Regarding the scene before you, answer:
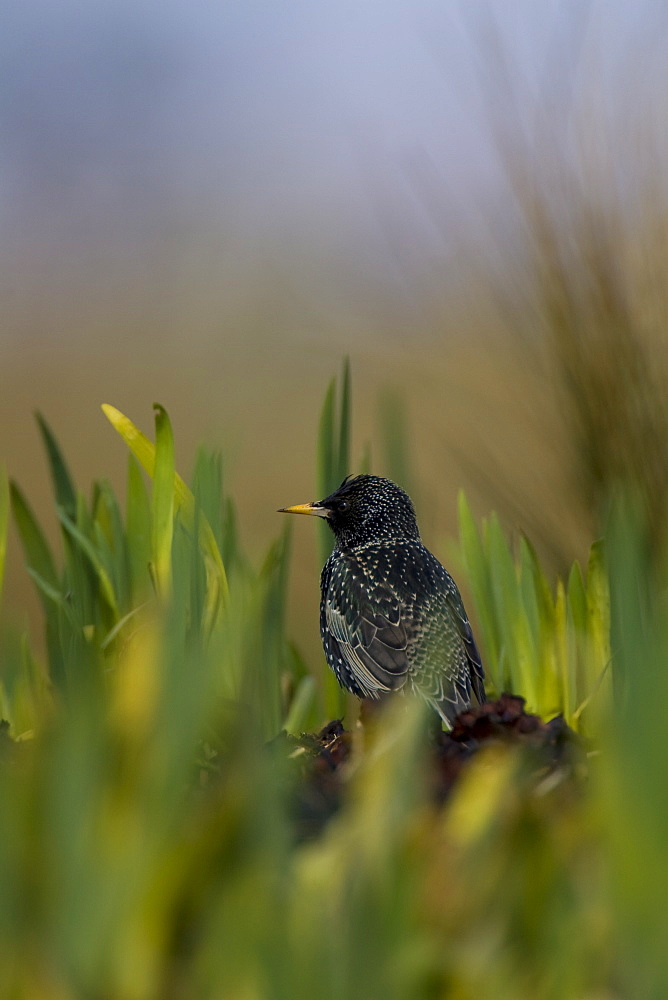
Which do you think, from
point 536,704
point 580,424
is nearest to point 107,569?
point 536,704

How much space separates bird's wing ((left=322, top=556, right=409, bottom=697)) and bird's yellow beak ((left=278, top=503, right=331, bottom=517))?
0.51ft

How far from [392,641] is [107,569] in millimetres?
689

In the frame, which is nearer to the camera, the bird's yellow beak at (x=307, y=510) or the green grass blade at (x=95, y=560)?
the green grass blade at (x=95, y=560)

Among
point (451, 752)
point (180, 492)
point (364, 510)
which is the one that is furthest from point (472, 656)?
point (451, 752)

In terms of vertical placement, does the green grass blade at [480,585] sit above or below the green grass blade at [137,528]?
below

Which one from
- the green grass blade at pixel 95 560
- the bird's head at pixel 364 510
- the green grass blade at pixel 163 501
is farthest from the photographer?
the bird's head at pixel 364 510

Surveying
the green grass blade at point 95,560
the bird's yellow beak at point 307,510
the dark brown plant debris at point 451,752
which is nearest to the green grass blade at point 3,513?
the green grass blade at point 95,560

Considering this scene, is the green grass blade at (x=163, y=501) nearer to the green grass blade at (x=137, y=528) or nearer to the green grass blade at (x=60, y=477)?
the green grass blade at (x=137, y=528)

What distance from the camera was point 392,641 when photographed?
2.49 meters

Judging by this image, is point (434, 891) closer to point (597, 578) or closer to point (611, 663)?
point (611, 663)

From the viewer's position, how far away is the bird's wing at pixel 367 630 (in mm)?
2465

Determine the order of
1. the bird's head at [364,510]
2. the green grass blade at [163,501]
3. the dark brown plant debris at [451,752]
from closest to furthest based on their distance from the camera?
the dark brown plant debris at [451,752] < the green grass blade at [163,501] < the bird's head at [364,510]

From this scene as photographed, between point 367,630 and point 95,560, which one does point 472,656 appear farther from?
point 95,560

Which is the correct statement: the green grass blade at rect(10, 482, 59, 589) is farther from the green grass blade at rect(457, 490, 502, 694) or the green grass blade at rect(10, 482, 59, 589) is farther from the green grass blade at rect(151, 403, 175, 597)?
the green grass blade at rect(457, 490, 502, 694)
